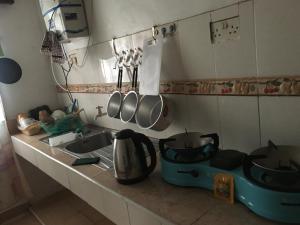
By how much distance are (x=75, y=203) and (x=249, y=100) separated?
82.8 inches

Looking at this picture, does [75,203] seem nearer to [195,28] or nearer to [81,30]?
[81,30]

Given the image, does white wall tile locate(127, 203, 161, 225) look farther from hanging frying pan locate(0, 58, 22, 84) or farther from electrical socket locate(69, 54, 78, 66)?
hanging frying pan locate(0, 58, 22, 84)

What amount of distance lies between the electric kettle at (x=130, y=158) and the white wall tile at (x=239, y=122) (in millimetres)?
350

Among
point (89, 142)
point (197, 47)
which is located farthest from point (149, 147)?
point (89, 142)

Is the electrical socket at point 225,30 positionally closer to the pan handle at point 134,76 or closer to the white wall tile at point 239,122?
the white wall tile at point 239,122

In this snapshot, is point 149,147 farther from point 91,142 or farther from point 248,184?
point 91,142

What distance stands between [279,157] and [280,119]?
17 centimetres

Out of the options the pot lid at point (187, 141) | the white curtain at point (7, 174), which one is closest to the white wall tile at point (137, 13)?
the pot lid at point (187, 141)

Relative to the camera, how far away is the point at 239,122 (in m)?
1.13

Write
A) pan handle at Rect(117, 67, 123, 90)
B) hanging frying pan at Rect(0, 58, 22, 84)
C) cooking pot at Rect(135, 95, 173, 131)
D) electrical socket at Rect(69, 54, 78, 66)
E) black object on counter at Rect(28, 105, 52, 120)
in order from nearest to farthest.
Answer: cooking pot at Rect(135, 95, 173, 131) < pan handle at Rect(117, 67, 123, 90) < electrical socket at Rect(69, 54, 78, 66) < hanging frying pan at Rect(0, 58, 22, 84) < black object on counter at Rect(28, 105, 52, 120)

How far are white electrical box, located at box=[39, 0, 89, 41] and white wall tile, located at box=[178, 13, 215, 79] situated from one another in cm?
86

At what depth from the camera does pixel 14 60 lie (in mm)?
2414

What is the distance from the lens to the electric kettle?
3.67ft

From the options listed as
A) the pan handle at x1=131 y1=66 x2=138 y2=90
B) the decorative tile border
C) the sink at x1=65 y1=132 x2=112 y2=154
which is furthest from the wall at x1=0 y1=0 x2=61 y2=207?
the decorative tile border
